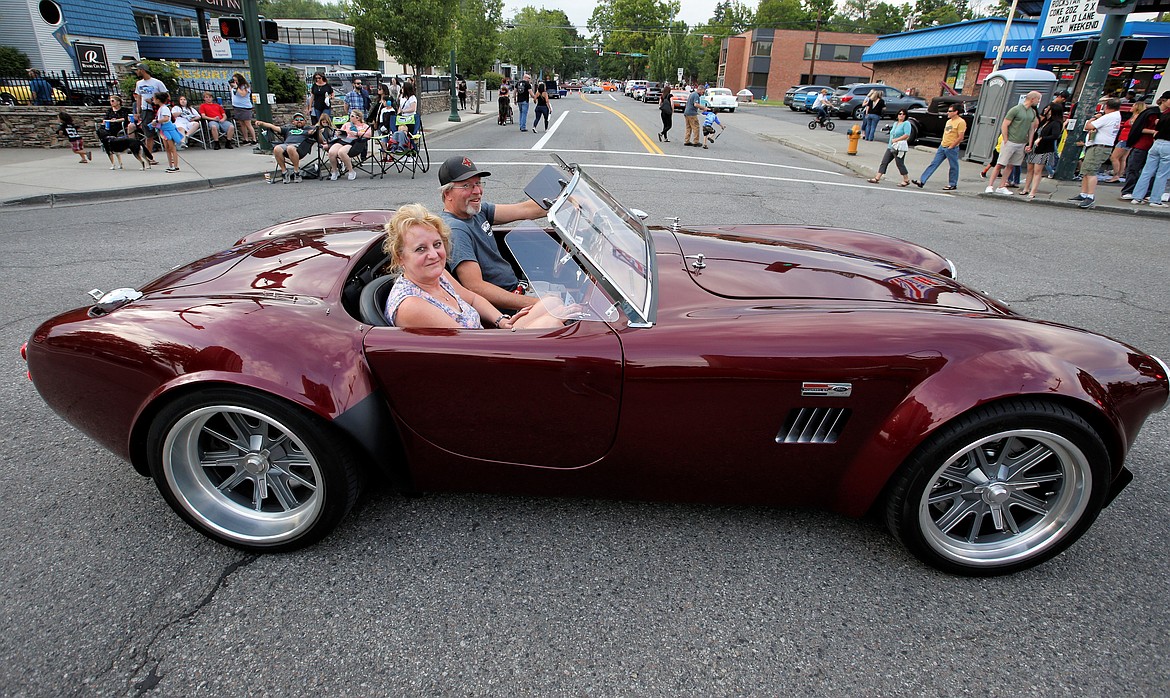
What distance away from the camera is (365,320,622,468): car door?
213 centimetres

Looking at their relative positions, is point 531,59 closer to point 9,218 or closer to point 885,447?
point 9,218

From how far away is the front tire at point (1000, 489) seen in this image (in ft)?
6.81

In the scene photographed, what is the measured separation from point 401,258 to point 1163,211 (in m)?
12.3

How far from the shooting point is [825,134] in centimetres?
2372

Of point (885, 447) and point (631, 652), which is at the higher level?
point (885, 447)

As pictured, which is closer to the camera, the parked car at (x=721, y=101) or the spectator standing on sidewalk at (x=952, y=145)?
the spectator standing on sidewalk at (x=952, y=145)

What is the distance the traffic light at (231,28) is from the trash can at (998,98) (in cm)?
1588

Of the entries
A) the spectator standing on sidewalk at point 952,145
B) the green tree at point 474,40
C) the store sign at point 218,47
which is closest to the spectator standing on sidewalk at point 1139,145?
the spectator standing on sidewalk at point 952,145

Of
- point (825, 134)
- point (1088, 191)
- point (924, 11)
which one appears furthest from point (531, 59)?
point (1088, 191)

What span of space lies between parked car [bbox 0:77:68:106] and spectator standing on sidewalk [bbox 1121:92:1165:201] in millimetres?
21206

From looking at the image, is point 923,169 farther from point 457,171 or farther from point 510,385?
point 510,385

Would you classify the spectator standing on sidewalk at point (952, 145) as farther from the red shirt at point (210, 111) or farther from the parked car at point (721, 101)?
the parked car at point (721, 101)

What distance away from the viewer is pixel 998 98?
13.8 metres

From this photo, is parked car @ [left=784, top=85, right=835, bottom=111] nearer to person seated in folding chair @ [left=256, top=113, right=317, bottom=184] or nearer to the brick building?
the brick building
